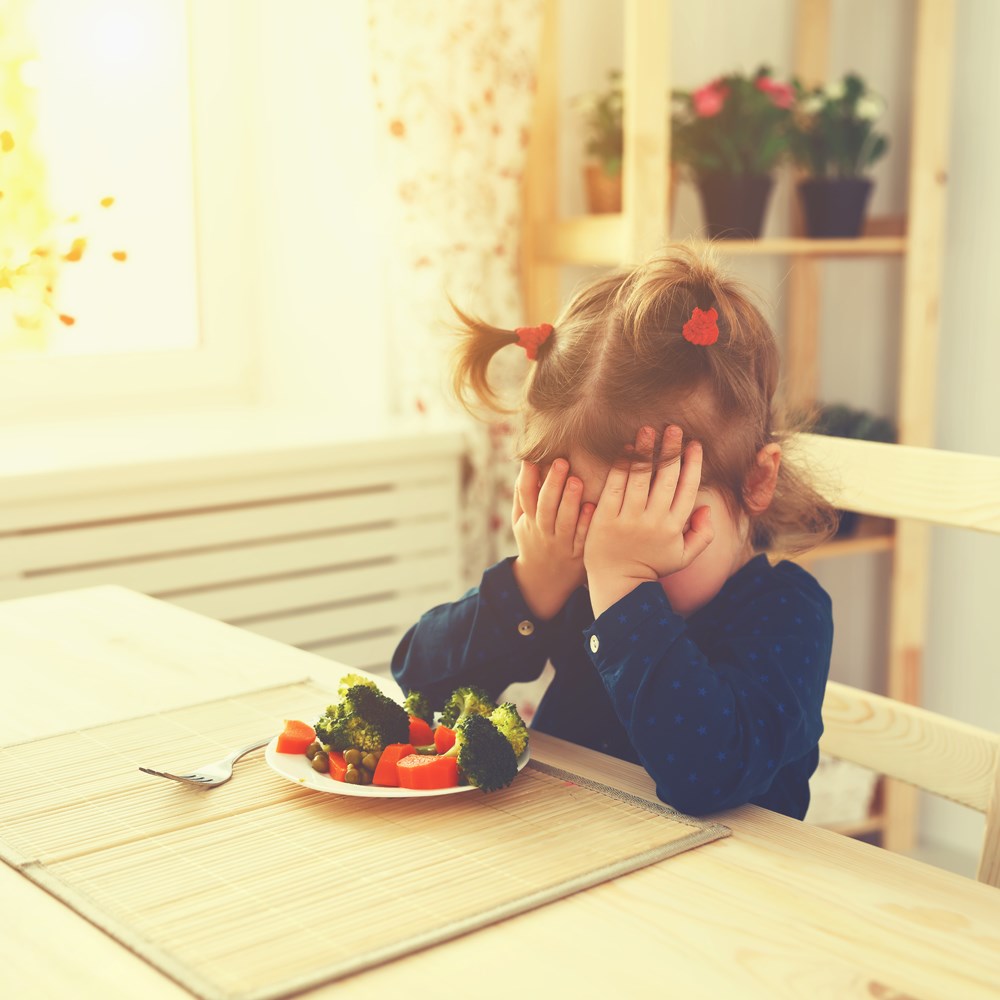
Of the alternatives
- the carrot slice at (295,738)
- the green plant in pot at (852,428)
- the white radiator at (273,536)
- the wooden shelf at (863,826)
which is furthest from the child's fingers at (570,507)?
the wooden shelf at (863,826)

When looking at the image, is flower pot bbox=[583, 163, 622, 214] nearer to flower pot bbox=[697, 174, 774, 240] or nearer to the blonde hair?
flower pot bbox=[697, 174, 774, 240]

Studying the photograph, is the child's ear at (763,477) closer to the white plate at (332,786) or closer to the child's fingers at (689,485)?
the child's fingers at (689,485)

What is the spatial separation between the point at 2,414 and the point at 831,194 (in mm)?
1397

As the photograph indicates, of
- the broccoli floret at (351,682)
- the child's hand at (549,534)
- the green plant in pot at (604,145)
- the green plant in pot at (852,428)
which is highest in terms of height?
the green plant in pot at (604,145)

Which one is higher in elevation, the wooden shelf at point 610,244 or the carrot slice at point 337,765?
the wooden shelf at point 610,244

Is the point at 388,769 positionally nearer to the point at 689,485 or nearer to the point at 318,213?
the point at 689,485

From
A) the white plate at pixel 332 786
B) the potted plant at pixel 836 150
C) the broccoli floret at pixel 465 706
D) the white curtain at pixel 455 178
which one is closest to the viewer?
the white plate at pixel 332 786

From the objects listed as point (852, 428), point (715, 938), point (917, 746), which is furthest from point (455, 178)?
point (715, 938)

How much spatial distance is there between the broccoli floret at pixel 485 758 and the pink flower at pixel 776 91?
156 centimetres

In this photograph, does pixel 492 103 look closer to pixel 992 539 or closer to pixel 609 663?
pixel 992 539

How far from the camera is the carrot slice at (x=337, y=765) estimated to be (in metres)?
0.85

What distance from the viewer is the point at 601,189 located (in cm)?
215

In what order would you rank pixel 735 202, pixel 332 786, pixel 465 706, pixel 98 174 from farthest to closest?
pixel 98 174 < pixel 735 202 < pixel 465 706 < pixel 332 786

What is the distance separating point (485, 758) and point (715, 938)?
22 cm
